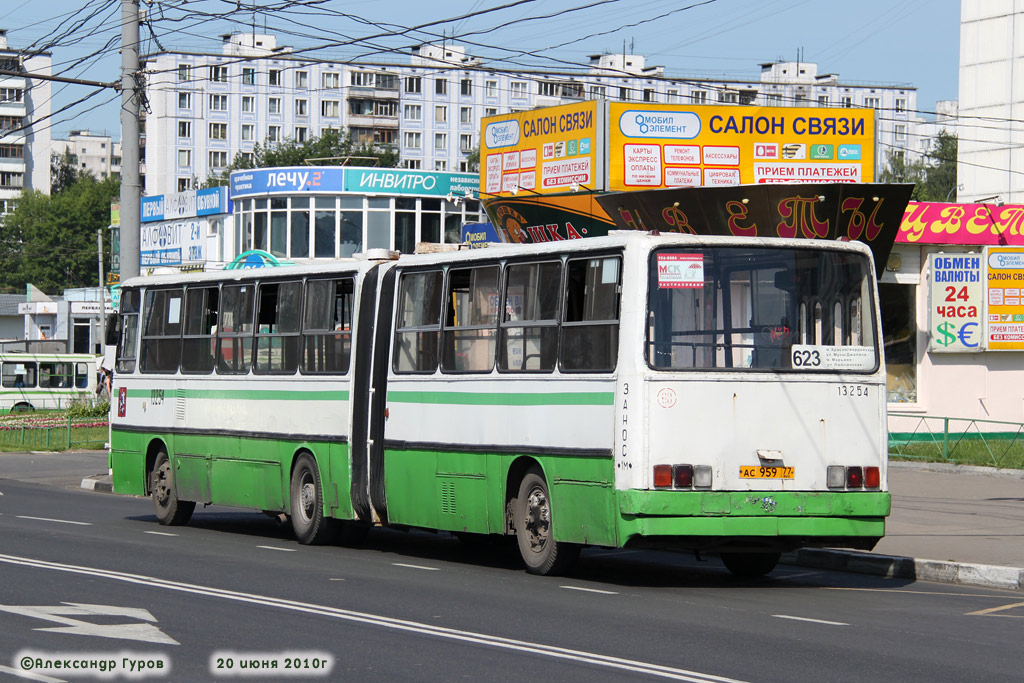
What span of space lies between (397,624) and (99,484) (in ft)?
58.4

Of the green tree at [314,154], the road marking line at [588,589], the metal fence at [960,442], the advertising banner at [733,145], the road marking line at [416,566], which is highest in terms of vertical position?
the green tree at [314,154]

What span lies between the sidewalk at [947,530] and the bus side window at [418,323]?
418cm

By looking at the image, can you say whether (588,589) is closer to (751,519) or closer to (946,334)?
(751,519)

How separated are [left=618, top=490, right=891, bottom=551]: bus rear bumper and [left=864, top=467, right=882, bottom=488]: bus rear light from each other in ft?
0.27

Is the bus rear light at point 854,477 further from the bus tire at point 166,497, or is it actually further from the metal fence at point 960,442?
the metal fence at point 960,442

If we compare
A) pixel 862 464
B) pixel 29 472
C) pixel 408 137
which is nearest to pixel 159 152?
pixel 408 137

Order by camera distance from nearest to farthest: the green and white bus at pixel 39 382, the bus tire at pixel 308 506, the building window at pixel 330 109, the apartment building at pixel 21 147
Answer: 1. the bus tire at pixel 308 506
2. the green and white bus at pixel 39 382
3. the building window at pixel 330 109
4. the apartment building at pixel 21 147

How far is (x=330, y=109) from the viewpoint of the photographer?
13000cm

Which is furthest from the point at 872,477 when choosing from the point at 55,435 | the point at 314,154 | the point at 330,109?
the point at 330,109

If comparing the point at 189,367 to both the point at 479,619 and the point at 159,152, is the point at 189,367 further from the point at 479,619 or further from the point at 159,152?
the point at 159,152

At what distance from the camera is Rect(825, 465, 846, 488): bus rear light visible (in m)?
12.9

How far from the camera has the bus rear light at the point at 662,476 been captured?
12.4 metres

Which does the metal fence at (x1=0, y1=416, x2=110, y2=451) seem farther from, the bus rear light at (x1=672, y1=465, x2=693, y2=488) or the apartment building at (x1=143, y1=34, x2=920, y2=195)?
the apartment building at (x1=143, y1=34, x2=920, y2=195)

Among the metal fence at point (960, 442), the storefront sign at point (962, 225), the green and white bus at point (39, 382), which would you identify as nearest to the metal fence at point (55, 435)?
the green and white bus at point (39, 382)
